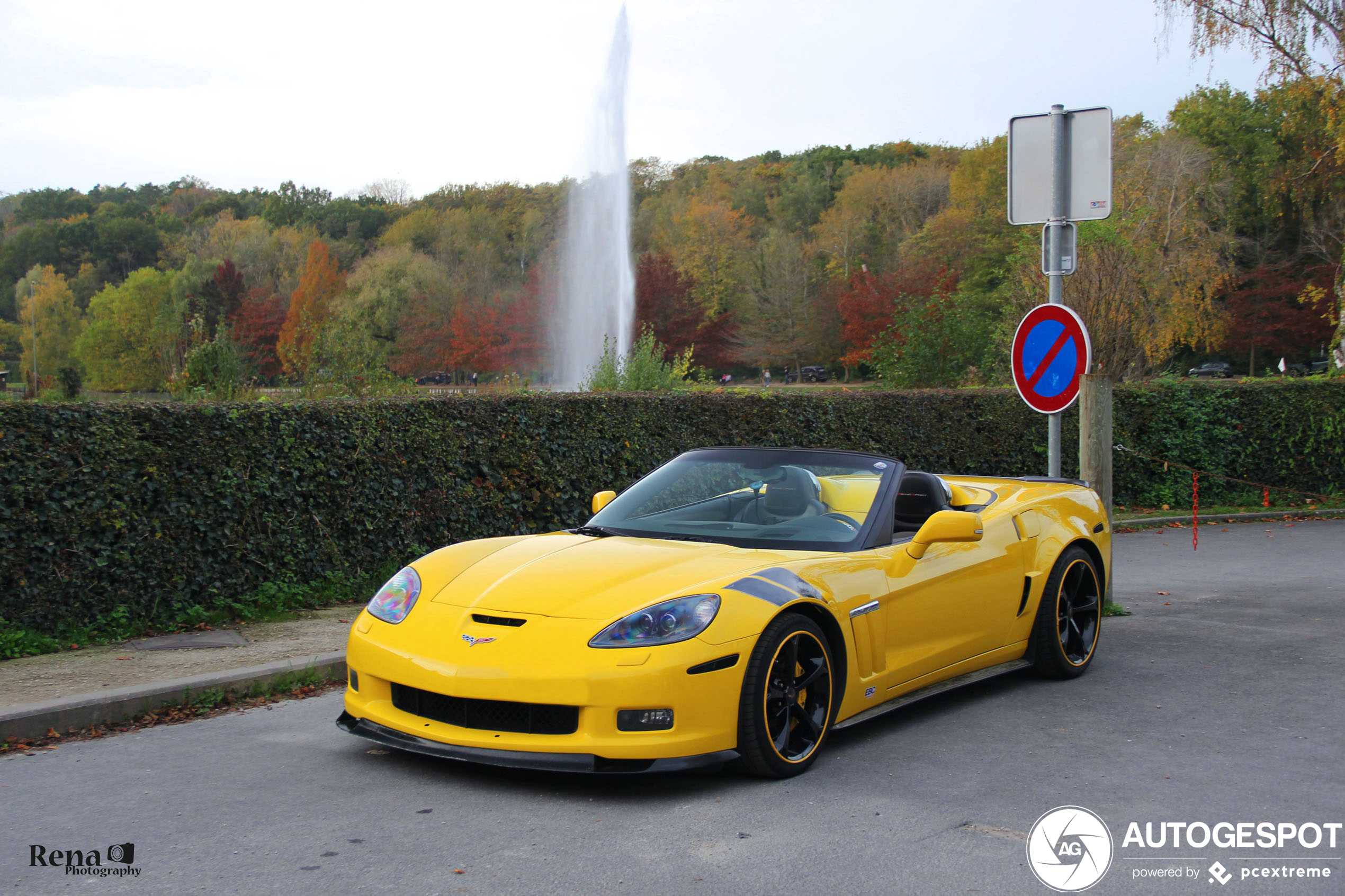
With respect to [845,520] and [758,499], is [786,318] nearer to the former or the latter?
[758,499]

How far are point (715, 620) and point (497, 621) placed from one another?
0.88 meters

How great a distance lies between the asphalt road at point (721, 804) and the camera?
11.8 ft

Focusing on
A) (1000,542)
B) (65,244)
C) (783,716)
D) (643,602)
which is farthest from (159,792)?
(65,244)

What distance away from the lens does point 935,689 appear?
18.5ft

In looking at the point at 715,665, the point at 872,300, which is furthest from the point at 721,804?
the point at 872,300

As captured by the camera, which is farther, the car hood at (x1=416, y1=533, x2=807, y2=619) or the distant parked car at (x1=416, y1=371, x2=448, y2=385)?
the distant parked car at (x1=416, y1=371, x2=448, y2=385)

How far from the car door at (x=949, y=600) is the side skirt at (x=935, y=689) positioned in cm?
9

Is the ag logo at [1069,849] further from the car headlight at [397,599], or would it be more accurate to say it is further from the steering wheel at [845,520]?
the car headlight at [397,599]

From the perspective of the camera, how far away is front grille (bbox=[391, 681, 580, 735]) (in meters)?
4.29

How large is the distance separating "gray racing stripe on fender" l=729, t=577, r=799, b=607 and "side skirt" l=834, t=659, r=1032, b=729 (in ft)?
2.21

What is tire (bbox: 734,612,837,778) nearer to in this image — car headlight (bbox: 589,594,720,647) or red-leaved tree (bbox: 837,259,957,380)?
car headlight (bbox: 589,594,720,647)

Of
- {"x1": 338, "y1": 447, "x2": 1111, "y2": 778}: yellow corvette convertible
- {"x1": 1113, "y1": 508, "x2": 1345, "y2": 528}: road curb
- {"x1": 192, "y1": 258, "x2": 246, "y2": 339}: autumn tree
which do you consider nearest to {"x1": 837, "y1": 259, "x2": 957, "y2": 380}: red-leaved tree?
{"x1": 1113, "y1": 508, "x2": 1345, "y2": 528}: road curb

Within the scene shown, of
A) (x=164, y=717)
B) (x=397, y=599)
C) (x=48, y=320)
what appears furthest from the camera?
(x=48, y=320)

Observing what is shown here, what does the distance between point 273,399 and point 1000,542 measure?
5717 millimetres
